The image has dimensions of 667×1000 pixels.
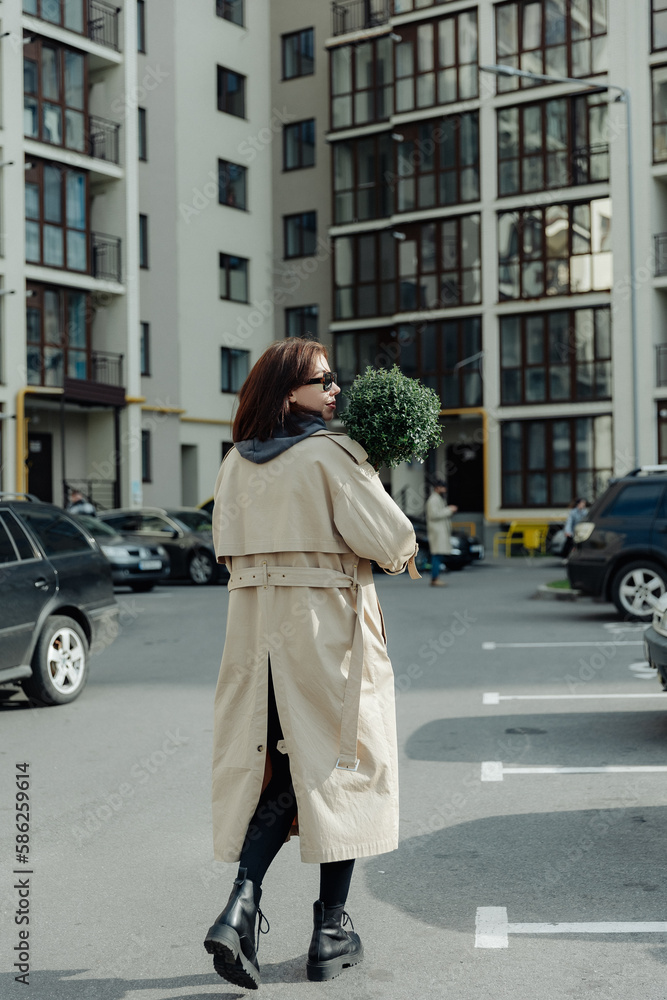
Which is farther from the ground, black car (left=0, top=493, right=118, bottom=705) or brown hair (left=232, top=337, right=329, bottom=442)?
brown hair (left=232, top=337, right=329, bottom=442)

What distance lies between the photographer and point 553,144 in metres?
33.7

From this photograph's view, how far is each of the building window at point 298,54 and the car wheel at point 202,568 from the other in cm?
2310

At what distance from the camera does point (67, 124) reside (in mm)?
30188

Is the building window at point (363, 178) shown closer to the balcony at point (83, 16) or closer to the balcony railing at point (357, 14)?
the balcony railing at point (357, 14)

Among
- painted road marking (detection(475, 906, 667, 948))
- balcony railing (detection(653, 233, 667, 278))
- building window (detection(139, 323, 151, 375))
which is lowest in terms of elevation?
painted road marking (detection(475, 906, 667, 948))

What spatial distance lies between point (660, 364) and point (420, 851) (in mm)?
29443

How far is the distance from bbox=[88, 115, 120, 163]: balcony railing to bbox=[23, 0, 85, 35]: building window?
2.35m

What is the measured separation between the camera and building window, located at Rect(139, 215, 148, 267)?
34.7 metres

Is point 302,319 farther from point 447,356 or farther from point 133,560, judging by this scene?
point 133,560

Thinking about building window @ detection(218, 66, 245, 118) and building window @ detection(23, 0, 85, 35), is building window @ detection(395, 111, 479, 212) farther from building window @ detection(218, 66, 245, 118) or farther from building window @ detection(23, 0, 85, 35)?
building window @ detection(23, 0, 85, 35)

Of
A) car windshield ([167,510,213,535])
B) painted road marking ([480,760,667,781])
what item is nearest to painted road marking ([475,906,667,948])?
painted road marking ([480,760,667,781])

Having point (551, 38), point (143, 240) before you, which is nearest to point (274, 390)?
point (143, 240)

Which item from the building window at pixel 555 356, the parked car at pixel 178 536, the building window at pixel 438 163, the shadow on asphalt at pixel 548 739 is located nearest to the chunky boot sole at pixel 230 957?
the shadow on asphalt at pixel 548 739

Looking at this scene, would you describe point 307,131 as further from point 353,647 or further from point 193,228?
point 353,647
